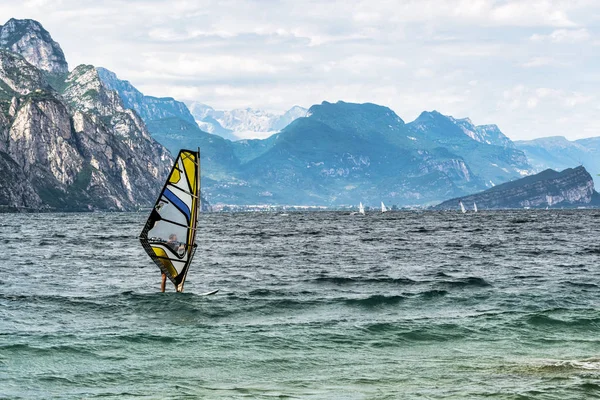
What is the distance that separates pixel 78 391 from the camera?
21.6 meters

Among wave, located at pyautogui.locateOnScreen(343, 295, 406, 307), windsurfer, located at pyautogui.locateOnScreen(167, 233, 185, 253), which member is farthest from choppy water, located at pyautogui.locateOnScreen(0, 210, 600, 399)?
windsurfer, located at pyautogui.locateOnScreen(167, 233, 185, 253)

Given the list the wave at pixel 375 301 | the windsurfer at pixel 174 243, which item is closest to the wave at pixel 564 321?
the wave at pixel 375 301

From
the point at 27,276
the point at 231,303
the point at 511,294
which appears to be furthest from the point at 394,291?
the point at 27,276

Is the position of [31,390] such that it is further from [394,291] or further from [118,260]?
[118,260]

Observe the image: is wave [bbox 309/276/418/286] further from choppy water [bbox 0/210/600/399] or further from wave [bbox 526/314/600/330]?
wave [bbox 526/314/600/330]

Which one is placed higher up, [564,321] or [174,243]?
[174,243]

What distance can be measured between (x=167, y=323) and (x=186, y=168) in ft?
25.0

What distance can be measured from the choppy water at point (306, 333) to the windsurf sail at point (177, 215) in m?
2.97

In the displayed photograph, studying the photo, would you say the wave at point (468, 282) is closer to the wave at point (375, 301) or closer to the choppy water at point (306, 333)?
the choppy water at point (306, 333)

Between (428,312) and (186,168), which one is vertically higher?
(186,168)

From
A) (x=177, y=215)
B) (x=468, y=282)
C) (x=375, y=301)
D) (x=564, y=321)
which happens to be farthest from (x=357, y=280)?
(x=564, y=321)

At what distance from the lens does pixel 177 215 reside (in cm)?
3709

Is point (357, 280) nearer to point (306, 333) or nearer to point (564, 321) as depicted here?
point (564, 321)

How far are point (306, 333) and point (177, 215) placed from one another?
9682 millimetres
